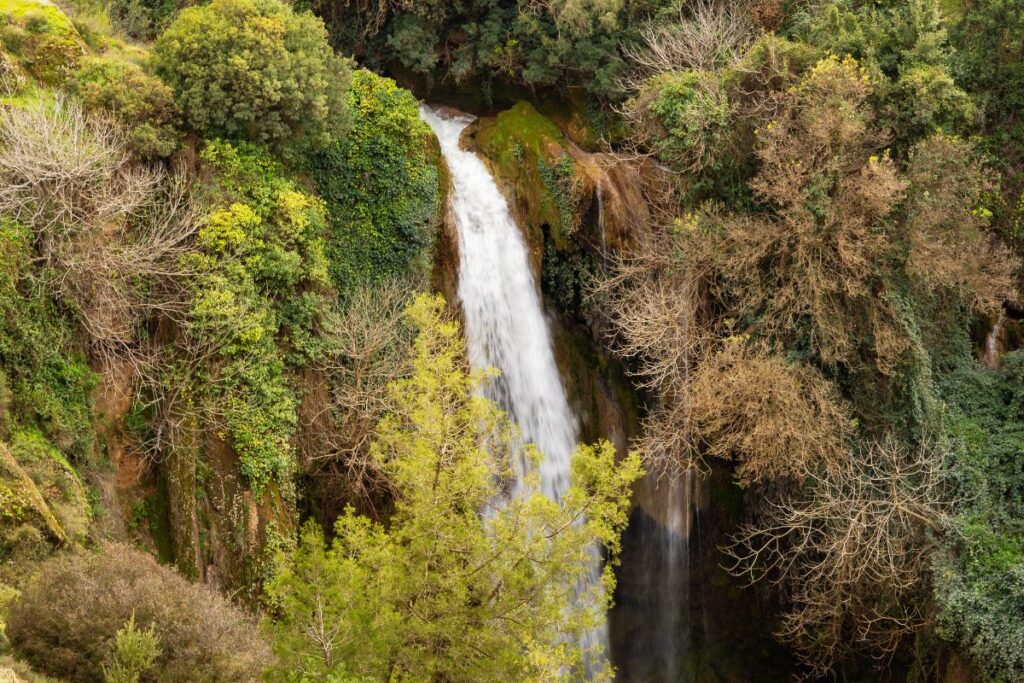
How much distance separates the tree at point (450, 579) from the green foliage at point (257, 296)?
2783 millimetres

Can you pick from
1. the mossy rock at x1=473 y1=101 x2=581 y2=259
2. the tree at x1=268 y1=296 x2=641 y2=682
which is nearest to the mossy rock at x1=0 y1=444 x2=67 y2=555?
the tree at x1=268 y1=296 x2=641 y2=682

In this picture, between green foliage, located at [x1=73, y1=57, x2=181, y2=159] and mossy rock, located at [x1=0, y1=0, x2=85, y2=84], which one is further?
mossy rock, located at [x1=0, y1=0, x2=85, y2=84]

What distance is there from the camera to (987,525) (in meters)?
15.5

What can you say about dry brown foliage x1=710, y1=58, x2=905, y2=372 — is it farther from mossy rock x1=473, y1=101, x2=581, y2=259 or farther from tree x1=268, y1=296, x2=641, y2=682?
tree x1=268, y1=296, x2=641, y2=682

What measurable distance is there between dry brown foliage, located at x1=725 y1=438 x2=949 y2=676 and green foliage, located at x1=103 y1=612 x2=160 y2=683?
11012 mm

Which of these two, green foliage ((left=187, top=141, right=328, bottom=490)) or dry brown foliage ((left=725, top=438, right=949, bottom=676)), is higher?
green foliage ((left=187, top=141, right=328, bottom=490))

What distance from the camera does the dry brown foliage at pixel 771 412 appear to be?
1595 centimetres

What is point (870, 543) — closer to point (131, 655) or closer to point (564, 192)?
point (564, 192)

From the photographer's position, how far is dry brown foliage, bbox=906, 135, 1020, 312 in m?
16.0

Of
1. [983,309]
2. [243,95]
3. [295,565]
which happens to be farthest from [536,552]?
[983,309]

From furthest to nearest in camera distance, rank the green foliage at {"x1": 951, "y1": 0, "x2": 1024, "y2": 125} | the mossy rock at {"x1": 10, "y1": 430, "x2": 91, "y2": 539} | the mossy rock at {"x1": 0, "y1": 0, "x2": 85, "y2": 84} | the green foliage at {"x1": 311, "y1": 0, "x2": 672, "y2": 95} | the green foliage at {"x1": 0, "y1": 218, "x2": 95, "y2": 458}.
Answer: the green foliage at {"x1": 311, "y1": 0, "x2": 672, "y2": 95} → the green foliage at {"x1": 951, "y1": 0, "x2": 1024, "y2": 125} → the mossy rock at {"x1": 0, "y1": 0, "x2": 85, "y2": 84} → the green foliage at {"x1": 0, "y1": 218, "x2": 95, "y2": 458} → the mossy rock at {"x1": 10, "y1": 430, "x2": 91, "y2": 539}

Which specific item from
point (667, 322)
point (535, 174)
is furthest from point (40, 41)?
point (667, 322)

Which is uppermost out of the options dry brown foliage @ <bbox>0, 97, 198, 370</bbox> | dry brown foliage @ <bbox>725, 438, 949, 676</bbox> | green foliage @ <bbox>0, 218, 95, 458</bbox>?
dry brown foliage @ <bbox>0, 97, 198, 370</bbox>

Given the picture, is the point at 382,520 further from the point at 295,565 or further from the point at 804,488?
the point at 804,488
